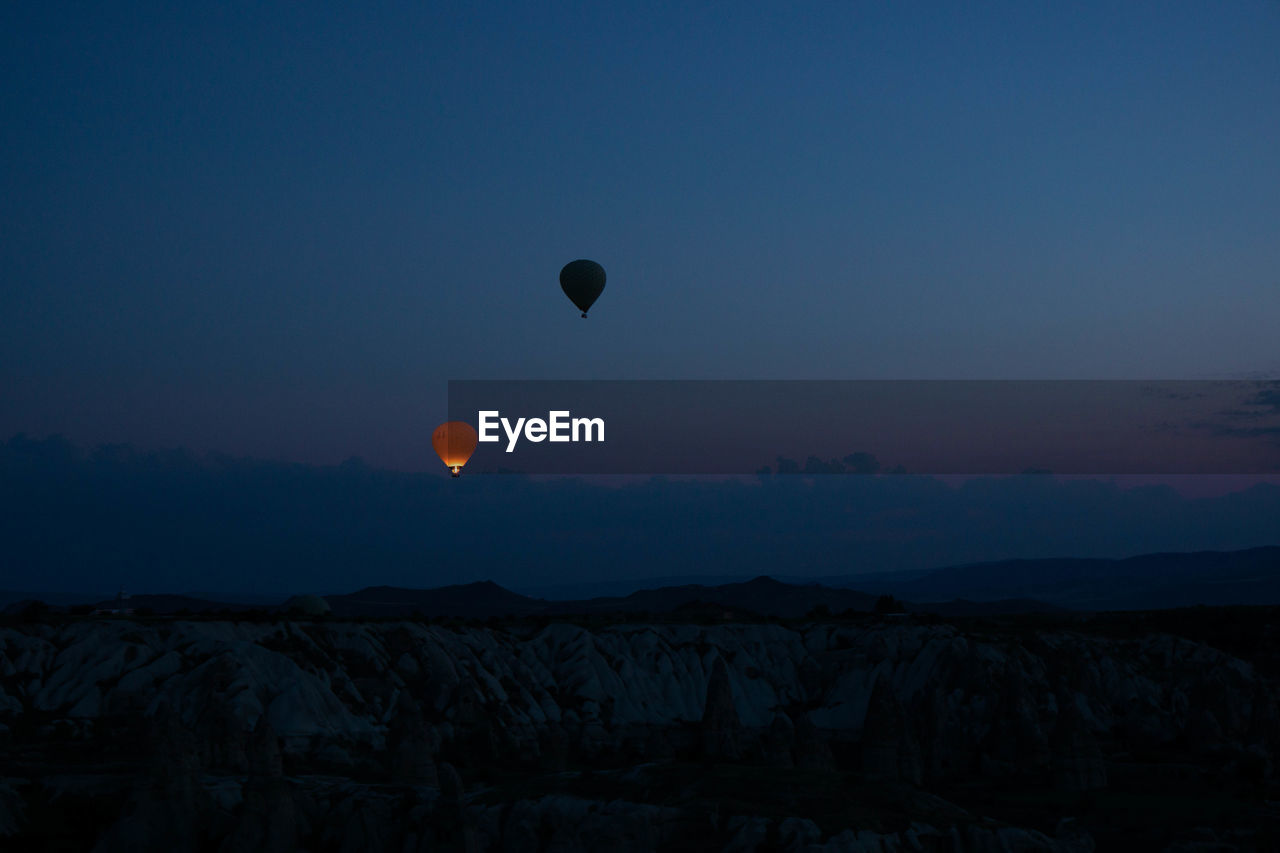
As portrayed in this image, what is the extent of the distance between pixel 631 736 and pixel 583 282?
2770 cm

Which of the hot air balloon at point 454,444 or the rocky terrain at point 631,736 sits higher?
the hot air balloon at point 454,444

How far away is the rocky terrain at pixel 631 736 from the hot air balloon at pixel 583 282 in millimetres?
20436

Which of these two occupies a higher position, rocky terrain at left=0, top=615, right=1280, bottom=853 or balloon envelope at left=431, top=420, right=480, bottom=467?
balloon envelope at left=431, top=420, right=480, bottom=467

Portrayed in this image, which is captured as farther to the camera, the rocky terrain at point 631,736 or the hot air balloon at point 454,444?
the hot air balloon at point 454,444

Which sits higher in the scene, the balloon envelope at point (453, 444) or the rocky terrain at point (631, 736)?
the balloon envelope at point (453, 444)

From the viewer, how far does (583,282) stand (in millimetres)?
61656

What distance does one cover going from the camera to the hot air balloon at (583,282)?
202ft

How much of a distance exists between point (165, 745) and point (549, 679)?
37.6 metres

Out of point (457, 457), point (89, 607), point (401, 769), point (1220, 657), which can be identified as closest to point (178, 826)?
point (401, 769)

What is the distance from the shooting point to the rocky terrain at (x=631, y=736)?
3759 cm

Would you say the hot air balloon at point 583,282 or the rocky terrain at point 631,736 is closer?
the rocky terrain at point 631,736

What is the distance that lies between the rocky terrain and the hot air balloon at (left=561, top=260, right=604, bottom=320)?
20436mm

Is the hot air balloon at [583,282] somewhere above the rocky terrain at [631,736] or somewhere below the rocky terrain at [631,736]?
above

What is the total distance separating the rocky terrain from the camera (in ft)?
123
